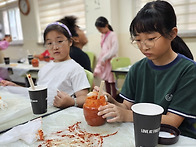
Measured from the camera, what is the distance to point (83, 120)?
85cm

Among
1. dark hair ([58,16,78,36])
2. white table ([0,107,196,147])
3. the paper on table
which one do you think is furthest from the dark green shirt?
dark hair ([58,16,78,36])

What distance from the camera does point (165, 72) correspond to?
0.91 metres

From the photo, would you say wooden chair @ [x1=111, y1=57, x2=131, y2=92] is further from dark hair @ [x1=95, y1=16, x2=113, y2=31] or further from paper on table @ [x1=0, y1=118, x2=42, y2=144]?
paper on table @ [x1=0, y1=118, x2=42, y2=144]

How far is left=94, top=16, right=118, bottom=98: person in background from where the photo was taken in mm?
3312

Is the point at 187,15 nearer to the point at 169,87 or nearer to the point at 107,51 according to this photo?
the point at 107,51

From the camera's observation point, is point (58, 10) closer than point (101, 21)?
No

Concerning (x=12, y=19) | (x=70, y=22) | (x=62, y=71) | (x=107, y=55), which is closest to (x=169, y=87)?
(x=62, y=71)

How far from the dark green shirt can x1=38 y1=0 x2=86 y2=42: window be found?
10.6ft

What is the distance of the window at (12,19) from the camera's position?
5757mm

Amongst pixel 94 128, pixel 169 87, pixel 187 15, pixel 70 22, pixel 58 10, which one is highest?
pixel 58 10

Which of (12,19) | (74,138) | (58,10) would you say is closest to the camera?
(74,138)

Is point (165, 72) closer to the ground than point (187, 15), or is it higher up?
closer to the ground

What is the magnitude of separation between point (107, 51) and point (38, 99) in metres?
2.70

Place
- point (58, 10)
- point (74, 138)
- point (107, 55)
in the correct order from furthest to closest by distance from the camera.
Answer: point (58, 10), point (107, 55), point (74, 138)
